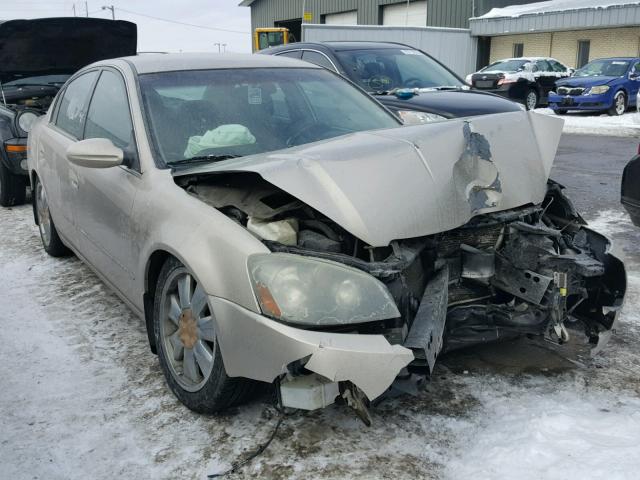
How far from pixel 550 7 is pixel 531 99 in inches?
356

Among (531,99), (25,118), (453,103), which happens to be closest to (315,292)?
(453,103)

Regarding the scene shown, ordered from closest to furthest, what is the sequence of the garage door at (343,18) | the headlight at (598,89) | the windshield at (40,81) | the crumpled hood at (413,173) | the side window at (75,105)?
the crumpled hood at (413,173)
the side window at (75,105)
the windshield at (40,81)
the headlight at (598,89)
the garage door at (343,18)

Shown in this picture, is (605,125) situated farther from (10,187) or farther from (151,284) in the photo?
(151,284)

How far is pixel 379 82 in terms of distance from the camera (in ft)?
24.6

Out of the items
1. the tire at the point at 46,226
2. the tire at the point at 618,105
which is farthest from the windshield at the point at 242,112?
the tire at the point at 618,105

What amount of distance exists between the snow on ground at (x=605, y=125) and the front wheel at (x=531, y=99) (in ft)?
7.46

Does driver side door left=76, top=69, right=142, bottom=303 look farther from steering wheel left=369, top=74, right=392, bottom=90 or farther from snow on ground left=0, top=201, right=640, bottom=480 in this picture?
steering wheel left=369, top=74, right=392, bottom=90

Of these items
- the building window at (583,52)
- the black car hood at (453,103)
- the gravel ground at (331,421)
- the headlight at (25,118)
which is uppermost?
the building window at (583,52)

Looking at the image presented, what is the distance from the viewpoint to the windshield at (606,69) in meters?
17.2

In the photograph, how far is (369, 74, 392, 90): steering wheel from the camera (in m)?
7.42

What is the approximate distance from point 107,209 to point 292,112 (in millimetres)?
1174

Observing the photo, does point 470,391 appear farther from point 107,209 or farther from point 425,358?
point 107,209

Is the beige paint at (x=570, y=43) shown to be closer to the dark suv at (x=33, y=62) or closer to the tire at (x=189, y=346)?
the dark suv at (x=33, y=62)

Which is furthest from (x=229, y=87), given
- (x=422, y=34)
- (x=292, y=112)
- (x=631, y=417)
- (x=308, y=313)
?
(x=422, y=34)
